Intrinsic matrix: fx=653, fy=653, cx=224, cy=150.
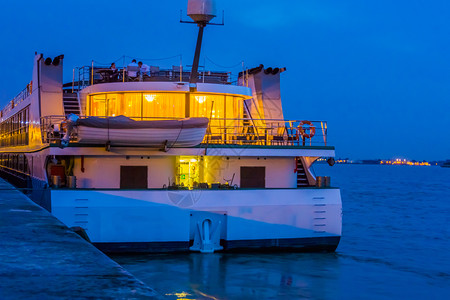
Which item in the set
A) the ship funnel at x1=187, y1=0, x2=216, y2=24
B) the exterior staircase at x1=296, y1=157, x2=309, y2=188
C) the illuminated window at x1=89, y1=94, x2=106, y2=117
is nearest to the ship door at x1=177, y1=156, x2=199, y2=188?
the illuminated window at x1=89, y1=94, x2=106, y2=117

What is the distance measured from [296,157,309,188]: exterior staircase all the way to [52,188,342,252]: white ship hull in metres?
2.24

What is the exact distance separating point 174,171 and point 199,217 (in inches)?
79.0

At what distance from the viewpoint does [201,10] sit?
20.5 meters

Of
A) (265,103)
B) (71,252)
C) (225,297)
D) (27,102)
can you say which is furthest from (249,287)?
(27,102)

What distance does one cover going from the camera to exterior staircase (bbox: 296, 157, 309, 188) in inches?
823

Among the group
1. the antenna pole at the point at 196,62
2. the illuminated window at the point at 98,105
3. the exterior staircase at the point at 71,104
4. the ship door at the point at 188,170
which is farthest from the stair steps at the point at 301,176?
the exterior staircase at the point at 71,104

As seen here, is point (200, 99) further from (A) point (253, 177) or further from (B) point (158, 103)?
(A) point (253, 177)

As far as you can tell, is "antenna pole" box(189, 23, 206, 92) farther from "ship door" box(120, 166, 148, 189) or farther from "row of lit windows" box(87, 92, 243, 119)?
"ship door" box(120, 166, 148, 189)

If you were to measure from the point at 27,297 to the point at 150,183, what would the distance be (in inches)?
526

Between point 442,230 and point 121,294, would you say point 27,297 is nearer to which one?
point 121,294

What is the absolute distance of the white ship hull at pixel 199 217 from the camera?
16.8m

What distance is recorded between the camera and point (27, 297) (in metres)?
5.33

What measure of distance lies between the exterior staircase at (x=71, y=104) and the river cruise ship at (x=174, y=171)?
1.39 ft

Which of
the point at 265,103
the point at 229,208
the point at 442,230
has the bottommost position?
the point at 442,230
